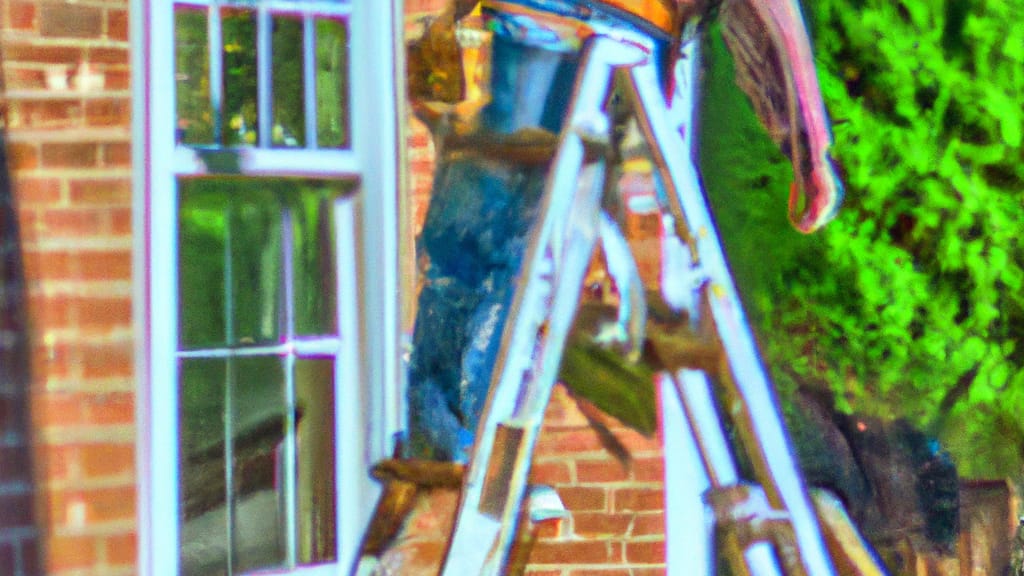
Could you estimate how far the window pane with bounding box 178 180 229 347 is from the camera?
1926 millimetres

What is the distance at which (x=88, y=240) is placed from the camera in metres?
1.93

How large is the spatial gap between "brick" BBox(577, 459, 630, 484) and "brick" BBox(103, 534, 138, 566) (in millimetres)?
996

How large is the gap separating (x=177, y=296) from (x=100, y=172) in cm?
33

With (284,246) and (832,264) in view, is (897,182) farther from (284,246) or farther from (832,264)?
(284,246)

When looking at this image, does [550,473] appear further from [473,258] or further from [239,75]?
[239,75]

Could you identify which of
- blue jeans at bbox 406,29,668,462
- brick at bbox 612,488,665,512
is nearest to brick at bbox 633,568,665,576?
brick at bbox 612,488,665,512

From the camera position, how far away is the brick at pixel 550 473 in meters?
1.97

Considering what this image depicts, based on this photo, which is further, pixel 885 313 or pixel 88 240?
pixel 885 313

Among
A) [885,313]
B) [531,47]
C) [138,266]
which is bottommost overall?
[885,313]

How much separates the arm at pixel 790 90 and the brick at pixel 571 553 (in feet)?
2.91

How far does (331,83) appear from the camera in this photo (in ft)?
6.63

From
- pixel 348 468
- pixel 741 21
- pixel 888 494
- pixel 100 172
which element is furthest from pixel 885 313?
pixel 100 172

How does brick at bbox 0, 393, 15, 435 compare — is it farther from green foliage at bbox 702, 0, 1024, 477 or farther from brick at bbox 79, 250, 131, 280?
green foliage at bbox 702, 0, 1024, 477

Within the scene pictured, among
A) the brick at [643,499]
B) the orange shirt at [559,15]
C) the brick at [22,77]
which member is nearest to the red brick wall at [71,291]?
the brick at [22,77]
